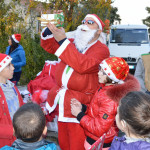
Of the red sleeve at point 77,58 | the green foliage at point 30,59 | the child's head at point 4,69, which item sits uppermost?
the red sleeve at point 77,58

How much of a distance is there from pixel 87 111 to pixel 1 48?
19.0 ft

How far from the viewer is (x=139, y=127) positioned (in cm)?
149

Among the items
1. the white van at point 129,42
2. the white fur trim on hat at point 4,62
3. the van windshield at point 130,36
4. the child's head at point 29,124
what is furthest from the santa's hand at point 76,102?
the van windshield at point 130,36

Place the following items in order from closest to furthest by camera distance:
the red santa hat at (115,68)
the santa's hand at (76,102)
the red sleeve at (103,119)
Answer: 1. the red sleeve at (103,119)
2. the red santa hat at (115,68)
3. the santa's hand at (76,102)

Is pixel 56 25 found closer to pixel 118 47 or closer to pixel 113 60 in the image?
pixel 113 60

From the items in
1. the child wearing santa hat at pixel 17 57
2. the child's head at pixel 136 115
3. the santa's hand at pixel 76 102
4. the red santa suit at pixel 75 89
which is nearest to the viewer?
the child's head at pixel 136 115

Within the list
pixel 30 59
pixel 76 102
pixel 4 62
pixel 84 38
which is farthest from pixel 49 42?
pixel 30 59

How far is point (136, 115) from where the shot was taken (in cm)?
149

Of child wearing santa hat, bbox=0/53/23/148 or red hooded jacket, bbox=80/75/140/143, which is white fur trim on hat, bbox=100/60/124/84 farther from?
child wearing santa hat, bbox=0/53/23/148

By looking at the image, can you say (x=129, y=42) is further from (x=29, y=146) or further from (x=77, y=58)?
(x=29, y=146)

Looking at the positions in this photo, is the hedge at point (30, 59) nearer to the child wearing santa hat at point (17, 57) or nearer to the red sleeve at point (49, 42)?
the child wearing santa hat at point (17, 57)

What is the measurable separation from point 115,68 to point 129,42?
24.4 feet

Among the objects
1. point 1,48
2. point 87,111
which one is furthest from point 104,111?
point 1,48

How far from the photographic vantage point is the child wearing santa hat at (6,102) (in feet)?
6.95
